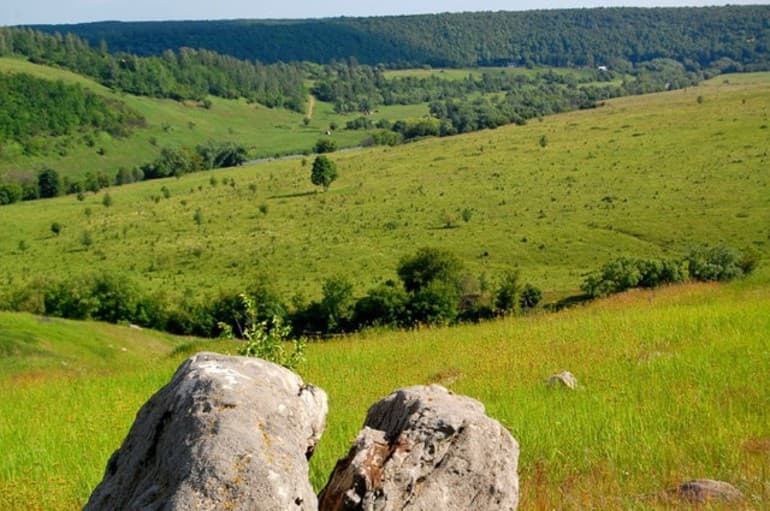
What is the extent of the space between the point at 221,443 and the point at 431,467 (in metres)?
1.77

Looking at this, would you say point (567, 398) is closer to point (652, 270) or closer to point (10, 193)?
point (652, 270)

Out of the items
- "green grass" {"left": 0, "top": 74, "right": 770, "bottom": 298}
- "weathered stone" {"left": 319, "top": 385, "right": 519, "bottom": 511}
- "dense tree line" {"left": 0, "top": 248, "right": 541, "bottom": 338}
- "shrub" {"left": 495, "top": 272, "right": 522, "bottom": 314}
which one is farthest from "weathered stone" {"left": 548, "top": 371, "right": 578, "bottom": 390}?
"green grass" {"left": 0, "top": 74, "right": 770, "bottom": 298}

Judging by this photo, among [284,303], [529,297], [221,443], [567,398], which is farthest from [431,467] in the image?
[284,303]

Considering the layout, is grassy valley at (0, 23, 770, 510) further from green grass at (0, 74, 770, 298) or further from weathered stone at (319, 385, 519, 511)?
weathered stone at (319, 385, 519, 511)

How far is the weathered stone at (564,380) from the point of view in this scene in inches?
500

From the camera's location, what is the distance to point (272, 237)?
107 metres

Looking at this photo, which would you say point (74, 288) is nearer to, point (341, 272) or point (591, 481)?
point (341, 272)

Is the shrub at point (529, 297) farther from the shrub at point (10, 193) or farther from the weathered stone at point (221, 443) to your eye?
the shrub at point (10, 193)

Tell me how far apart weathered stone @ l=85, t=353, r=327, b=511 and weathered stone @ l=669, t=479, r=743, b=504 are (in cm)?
346

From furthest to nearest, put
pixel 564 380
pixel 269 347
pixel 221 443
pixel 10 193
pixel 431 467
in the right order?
pixel 10 193 < pixel 564 380 < pixel 269 347 < pixel 431 467 < pixel 221 443

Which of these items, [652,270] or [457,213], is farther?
[457,213]

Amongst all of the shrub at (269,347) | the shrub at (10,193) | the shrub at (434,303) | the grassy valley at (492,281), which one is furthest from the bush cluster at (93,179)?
the shrub at (269,347)

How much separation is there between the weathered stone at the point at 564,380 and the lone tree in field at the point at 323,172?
120750 mm

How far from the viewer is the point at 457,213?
354 feet
